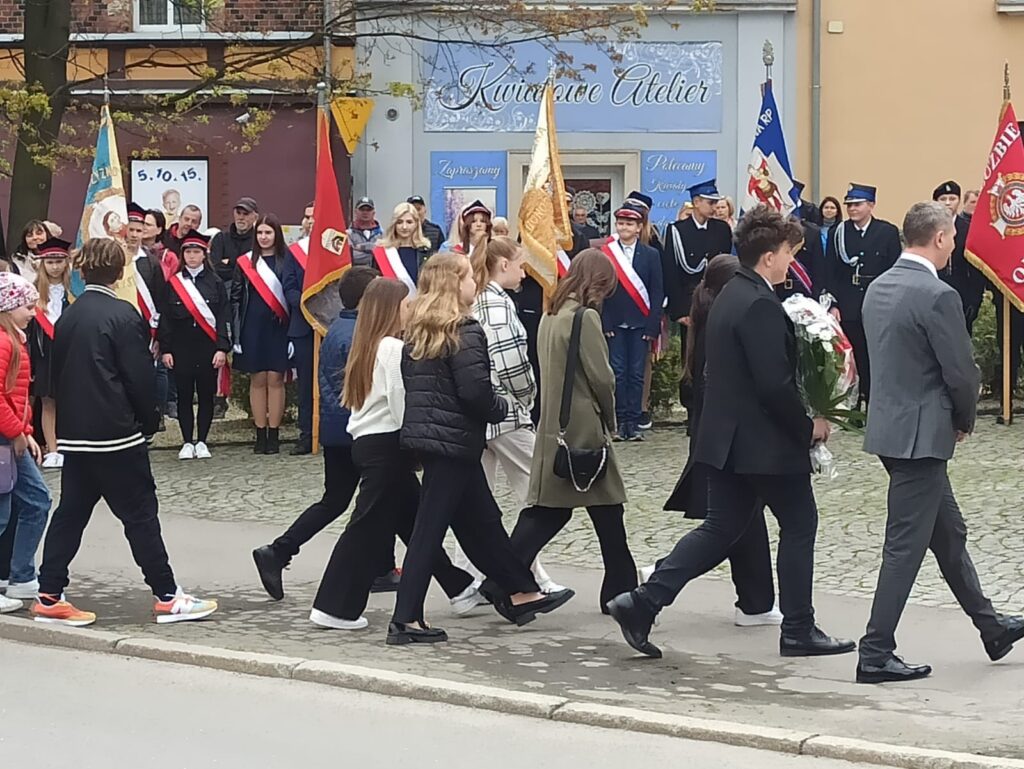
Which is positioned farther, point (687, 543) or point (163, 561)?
point (163, 561)

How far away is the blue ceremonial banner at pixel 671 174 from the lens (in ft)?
76.7

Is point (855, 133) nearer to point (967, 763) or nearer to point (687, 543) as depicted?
point (687, 543)

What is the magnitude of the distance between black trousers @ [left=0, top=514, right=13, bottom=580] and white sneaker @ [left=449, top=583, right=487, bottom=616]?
2.33 m

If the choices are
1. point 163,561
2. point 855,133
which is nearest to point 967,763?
point 163,561

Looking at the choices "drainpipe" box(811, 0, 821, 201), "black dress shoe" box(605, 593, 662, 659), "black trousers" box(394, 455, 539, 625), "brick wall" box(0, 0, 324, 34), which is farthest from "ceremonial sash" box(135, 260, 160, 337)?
"drainpipe" box(811, 0, 821, 201)

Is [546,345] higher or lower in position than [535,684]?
higher

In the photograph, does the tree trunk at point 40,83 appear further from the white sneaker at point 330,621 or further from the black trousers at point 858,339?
the white sneaker at point 330,621

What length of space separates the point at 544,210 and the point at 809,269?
2.71 metres

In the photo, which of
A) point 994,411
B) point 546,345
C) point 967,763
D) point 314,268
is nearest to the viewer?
point 967,763

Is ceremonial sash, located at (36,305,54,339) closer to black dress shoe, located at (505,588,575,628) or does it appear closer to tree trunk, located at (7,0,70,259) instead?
tree trunk, located at (7,0,70,259)

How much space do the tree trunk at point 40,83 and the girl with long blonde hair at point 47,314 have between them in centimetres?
276

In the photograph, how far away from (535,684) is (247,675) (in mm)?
1285

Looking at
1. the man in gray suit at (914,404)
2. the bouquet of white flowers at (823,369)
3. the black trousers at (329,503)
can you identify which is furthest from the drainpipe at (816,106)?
the man in gray suit at (914,404)

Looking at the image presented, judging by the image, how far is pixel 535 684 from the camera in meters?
7.64
